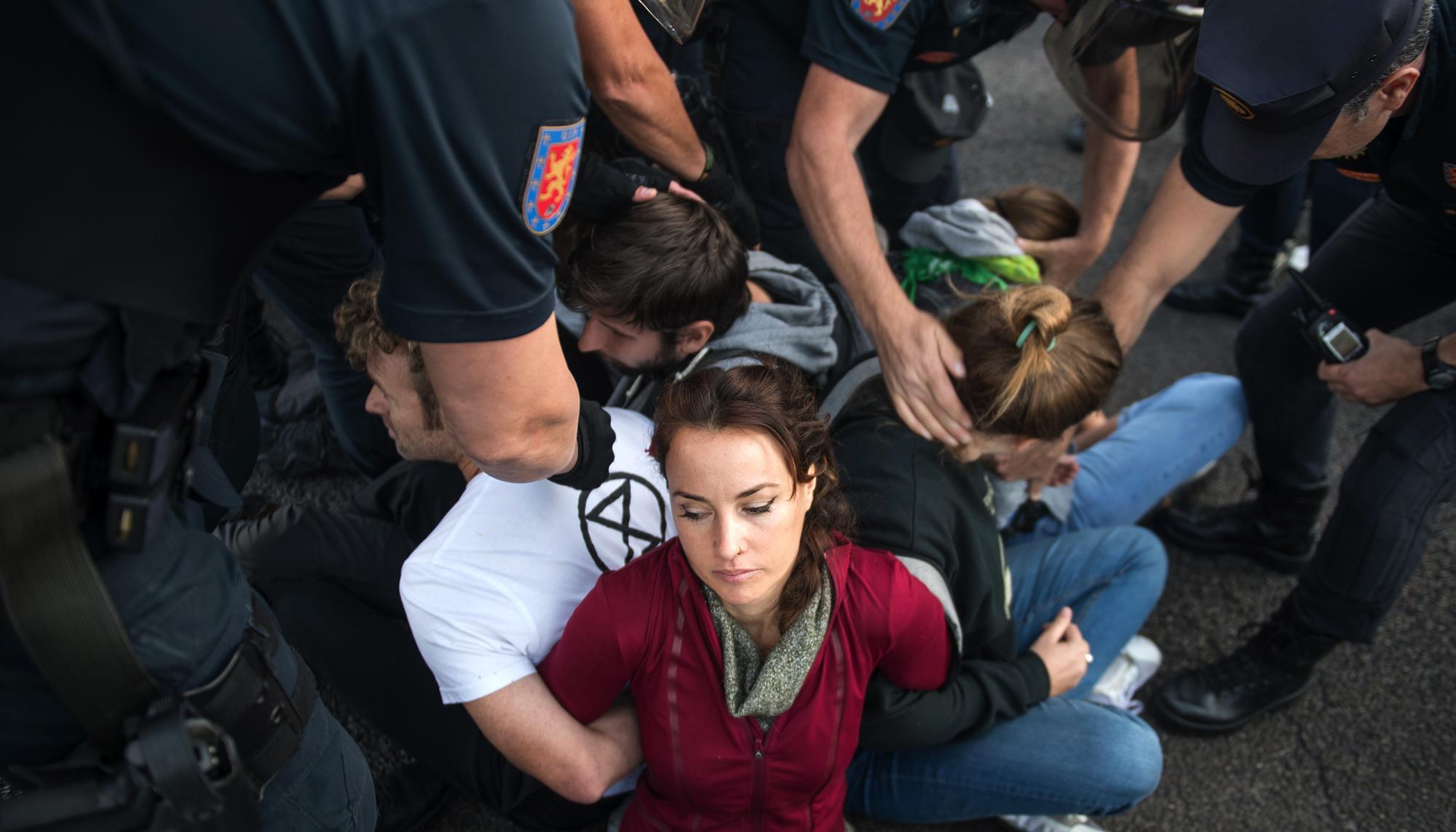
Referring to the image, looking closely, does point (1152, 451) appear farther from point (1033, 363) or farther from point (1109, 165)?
point (1033, 363)

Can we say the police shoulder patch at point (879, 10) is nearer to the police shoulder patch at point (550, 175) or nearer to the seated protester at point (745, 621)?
the seated protester at point (745, 621)

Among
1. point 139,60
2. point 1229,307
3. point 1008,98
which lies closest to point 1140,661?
point 1229,307

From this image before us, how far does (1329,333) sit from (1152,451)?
1.62 feet

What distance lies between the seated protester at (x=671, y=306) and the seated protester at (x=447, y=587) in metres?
0.22

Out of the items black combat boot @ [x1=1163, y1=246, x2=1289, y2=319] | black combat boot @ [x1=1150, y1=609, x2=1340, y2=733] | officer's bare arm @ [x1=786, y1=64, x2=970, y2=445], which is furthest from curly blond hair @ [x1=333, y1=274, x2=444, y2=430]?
black combat boot @ [x1=1163, y1=246, x2=1289, y2=319]

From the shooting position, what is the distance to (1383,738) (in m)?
2.14

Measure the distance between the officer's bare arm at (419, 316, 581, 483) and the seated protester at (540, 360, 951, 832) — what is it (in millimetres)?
251

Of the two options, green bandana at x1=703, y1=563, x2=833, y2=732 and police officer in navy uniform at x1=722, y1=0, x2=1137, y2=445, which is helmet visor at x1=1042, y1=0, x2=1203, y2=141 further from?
green bandana at x1=703, y1=563, x2=833, y2=732

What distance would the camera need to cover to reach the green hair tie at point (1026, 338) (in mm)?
1702

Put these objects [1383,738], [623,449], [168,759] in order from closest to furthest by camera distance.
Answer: [168,759] < [623,449] < [1383,738]

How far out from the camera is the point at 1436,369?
1.89 meters

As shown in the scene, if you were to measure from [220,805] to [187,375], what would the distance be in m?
0.44

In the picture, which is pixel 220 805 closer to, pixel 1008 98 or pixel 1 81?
pixel 1 81

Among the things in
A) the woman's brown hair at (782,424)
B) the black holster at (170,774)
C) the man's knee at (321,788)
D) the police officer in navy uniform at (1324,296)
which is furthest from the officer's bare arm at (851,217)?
the black holster at (170,774)
